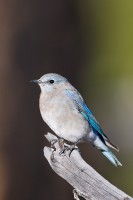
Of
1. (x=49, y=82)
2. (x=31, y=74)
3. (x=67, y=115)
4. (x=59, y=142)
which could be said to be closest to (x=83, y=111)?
(x=67, y=115)

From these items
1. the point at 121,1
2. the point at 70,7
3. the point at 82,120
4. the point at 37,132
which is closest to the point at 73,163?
the point at 82,120

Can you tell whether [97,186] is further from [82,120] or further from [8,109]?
[8,109]

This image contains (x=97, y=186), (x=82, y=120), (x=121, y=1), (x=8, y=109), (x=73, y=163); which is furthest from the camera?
(x=121, y=1)

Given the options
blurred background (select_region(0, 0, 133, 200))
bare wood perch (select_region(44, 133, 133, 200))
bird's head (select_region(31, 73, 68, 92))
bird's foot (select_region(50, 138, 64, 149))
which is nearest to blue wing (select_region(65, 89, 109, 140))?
bird's head (select_region(31, 73, 68, 92))

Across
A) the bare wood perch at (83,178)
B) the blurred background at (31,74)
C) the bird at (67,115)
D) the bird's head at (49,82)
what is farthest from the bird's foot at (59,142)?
the blurred background at (31,74)

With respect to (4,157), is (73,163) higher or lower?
higher

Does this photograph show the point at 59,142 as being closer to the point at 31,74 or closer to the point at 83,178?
the point at 83,178

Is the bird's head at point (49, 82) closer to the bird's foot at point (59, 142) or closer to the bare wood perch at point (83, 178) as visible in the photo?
the bird's foot at point (59, 142)

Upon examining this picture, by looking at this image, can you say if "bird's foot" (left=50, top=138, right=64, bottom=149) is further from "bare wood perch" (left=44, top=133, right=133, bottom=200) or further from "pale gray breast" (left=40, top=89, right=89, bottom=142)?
"bare wood perch" (left=44, top=133, right=133, bottom=200)
